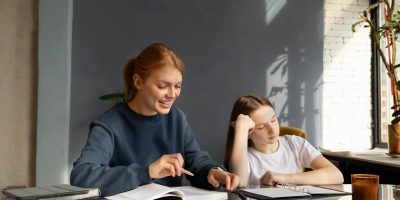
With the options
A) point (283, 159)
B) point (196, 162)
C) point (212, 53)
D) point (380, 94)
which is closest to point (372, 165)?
point (283, 159)

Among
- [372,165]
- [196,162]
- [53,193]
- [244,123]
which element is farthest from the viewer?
[372,165]

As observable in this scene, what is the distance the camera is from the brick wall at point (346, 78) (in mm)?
4367

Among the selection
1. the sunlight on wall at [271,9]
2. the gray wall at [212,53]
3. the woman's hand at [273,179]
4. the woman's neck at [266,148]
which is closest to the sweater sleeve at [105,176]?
the woman's hand at [273,179]

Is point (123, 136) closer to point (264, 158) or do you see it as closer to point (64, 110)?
point (264, 158)

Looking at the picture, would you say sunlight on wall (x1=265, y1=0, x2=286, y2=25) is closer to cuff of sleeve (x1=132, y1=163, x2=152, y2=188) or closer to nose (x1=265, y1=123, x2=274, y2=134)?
nose (x1=265, y1=123, x2=274, y2=134)

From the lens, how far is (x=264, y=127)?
2.01m

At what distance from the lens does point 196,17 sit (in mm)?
3885

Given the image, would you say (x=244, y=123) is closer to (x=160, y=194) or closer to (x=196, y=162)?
(x=196, y=162)

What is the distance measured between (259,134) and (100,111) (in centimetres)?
187

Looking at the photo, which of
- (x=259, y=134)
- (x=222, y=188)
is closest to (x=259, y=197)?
(x=222, y=188)

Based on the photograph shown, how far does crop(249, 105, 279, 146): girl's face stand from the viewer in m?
1.99

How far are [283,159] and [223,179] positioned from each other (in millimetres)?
610

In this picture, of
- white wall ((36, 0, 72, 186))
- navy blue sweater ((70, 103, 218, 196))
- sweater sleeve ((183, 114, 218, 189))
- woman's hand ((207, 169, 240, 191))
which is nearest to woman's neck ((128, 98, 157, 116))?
navy blue sweater ((70, 103, 218, 196))

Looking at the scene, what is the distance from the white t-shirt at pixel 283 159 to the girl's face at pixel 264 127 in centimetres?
6
